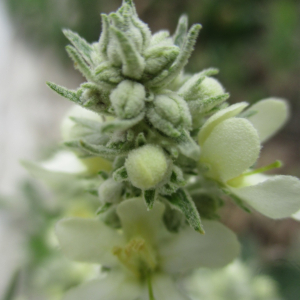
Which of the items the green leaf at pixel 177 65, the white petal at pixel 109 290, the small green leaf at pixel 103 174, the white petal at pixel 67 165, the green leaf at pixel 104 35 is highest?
the green leaf at pixel 104 35

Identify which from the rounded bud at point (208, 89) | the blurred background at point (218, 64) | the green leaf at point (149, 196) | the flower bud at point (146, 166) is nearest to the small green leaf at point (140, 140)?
the flower bud at point (146, 166)

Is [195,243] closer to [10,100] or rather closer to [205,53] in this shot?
[205,53]

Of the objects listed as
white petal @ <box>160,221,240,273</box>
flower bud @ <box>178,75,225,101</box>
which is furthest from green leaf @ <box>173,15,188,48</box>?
white petal @ <box>160,221,240,273</box>

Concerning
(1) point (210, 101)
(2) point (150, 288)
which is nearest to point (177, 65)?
(1) point (210, 101)

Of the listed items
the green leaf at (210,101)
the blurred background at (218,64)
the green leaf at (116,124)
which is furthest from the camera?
the blurred background at (218,64)

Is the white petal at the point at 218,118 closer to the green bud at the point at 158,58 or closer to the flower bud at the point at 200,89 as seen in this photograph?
the flower bud at the point at 200,89

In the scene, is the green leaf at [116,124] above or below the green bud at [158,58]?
below
